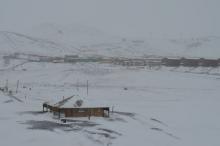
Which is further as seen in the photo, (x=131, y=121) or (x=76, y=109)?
(x=76, y=109)

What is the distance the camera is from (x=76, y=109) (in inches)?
1469

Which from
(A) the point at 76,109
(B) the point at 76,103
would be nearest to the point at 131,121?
(A) the point at 76,109

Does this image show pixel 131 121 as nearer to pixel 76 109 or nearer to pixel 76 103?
pixel 76 109

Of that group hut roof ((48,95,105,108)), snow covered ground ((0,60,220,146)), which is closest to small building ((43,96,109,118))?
hut roof ((48,95,105,108))

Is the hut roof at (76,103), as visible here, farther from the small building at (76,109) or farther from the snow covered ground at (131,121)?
the snow covered ground at (131,121)

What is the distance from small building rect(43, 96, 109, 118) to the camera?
122 ft

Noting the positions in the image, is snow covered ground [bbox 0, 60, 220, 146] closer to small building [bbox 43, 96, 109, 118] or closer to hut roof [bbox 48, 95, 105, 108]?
small building [bbox 43, 96, 109, 118]

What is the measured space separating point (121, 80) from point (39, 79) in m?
18.5

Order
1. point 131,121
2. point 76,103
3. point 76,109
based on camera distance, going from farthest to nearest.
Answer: point 76,103 < point 76,109 < point 131,121

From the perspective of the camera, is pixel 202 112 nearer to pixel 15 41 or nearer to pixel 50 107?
pixel 50 107

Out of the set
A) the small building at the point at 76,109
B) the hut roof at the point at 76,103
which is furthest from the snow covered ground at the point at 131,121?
the hut roof at the point at 76,103

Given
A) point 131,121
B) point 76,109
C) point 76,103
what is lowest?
point 131,121

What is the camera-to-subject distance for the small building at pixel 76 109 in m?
37.1

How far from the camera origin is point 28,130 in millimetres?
29656
